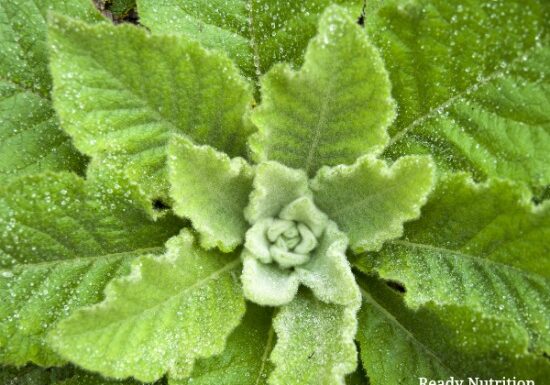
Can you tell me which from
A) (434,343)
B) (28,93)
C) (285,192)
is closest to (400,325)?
(434,343)

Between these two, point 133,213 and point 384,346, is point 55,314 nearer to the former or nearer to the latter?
point 133,213

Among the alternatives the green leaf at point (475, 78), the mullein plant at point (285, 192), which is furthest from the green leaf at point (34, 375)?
the green leaf at point (475, 78)

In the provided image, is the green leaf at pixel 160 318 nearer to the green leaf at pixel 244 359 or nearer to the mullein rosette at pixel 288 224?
the mullein rosette at pixel 288 224

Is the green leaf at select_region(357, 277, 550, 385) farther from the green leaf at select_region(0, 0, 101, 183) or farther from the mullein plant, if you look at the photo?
the green leaf at select_region(0, 0, 101, 183)

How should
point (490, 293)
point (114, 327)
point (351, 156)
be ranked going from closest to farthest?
point (114, 327), point (490, 293), point (351, 156)

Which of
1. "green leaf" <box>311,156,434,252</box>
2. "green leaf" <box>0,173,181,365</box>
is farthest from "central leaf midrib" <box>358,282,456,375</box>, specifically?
"green leaf" <box>0,173,181,365</box>

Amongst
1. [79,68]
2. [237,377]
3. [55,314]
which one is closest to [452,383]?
[237,377]

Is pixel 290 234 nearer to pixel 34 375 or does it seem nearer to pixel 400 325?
pixel 400 325
